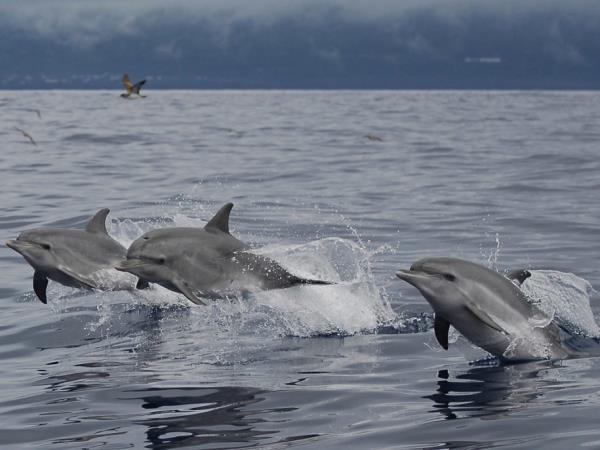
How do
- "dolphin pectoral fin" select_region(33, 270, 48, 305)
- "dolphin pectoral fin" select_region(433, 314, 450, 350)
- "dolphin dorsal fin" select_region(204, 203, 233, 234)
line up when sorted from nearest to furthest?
"dolphin pectoral fin" select_region(433, 314, 450, 350)
"dolphin dorsal fin" select_region(204, 203, 233, 234)
"dolphin pectoral fin" select_region(33, 270, 48, 305)

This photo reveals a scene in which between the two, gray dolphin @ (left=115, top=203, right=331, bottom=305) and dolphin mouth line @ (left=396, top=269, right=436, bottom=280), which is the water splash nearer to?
dolphin mouth line @ (left=396, top=269, right=436, bottom=280)

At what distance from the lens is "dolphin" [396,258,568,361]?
295 inches

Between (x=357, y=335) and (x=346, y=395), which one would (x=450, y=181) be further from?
(x=346, y=395)

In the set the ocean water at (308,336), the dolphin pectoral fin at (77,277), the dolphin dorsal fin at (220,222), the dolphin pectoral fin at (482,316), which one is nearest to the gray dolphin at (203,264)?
the dolphin dorsal fin at (220,222)

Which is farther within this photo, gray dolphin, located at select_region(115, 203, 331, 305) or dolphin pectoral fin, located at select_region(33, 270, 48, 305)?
dolphin pectoral fin, located at select_region(33, 270, 48, 305)

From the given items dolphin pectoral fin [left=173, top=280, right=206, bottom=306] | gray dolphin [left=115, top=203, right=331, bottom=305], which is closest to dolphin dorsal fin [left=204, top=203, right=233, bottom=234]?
gray dolphin [left=115, top=203, right=331, bottom=305]

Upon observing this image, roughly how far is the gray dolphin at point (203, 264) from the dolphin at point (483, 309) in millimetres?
1076

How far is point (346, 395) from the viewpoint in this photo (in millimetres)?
6922

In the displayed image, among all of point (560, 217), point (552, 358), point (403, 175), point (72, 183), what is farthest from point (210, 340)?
point (403, 175)

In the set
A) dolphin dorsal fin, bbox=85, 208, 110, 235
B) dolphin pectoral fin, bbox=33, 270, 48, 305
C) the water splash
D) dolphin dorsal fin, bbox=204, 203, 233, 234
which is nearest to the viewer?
dolphin dorsal fin, bbox=204, 203, 233, 234

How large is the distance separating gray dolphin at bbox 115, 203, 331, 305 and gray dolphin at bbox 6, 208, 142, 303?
82cm

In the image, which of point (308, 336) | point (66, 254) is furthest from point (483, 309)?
point (66, 254)

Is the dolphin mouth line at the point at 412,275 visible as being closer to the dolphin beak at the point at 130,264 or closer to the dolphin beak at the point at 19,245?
the dolphin beak at the point at 130,264

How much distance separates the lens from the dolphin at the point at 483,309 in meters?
7.48
